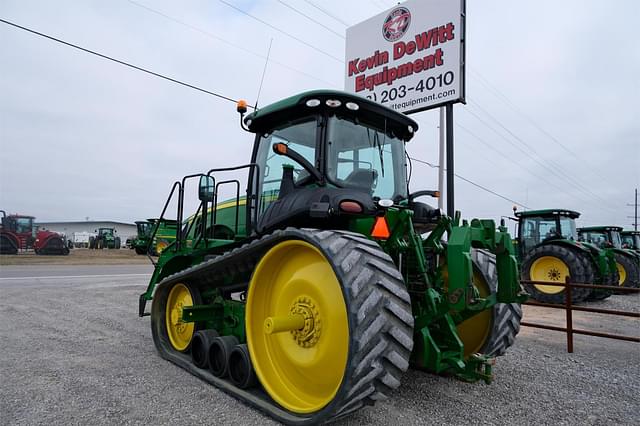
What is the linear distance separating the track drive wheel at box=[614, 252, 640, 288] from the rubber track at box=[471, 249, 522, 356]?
1070 cm

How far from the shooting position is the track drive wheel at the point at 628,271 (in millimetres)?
12453

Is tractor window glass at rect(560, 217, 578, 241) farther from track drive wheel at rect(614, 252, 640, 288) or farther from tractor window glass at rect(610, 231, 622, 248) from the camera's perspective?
tractor window glass at rect(610, 231, 622, 248)

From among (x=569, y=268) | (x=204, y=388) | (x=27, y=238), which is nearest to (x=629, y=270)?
(x=569, y=268)

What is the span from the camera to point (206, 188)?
15.0 feet

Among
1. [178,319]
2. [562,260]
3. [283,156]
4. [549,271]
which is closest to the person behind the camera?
[283,156]

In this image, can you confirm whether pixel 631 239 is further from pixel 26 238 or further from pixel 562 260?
pixel 26 238

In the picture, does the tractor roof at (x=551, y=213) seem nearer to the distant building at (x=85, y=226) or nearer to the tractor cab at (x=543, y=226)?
the tractor cab at (x=543, y=226)

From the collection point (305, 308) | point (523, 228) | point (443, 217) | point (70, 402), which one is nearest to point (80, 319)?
point (70, 402)

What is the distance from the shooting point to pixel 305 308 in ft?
10.7

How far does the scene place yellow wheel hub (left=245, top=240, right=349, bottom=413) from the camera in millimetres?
3031

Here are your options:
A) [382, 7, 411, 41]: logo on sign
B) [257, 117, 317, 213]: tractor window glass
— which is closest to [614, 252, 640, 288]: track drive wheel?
[382, 7, 411, 41]: logo on sign

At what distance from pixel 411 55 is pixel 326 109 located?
24.6 feet

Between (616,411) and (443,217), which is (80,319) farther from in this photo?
(616,411)

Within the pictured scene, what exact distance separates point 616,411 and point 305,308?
2761 mm
